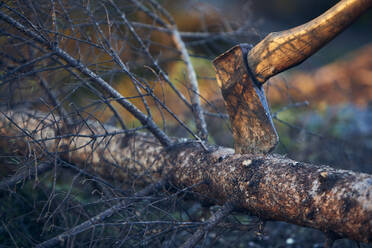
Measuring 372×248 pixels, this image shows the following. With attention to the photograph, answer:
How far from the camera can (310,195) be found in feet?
3.98

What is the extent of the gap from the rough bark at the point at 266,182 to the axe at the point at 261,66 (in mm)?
119

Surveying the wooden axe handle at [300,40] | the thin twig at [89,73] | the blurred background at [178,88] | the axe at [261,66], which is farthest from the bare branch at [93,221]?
the wooden axe handle at [300,40]

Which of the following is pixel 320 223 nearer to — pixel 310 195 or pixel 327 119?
pixel 310 195

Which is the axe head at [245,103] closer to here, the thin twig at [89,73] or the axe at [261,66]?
the axe at [261,66]

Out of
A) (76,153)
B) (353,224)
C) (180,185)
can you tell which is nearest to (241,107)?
(180,185)

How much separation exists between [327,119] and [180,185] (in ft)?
13.0

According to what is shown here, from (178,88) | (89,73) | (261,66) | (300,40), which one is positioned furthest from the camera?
(178,88)

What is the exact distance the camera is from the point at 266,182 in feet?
4.46

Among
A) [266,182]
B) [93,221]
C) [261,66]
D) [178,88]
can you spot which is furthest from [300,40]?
[178,88]

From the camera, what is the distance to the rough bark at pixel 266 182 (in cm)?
111

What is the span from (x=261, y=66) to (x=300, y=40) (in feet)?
0.67

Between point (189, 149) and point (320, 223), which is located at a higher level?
point (189, 149)

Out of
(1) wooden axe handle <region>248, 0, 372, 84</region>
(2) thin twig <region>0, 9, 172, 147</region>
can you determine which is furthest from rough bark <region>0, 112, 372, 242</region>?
(1) wooden axe handle <region>248, 0, 372, 84</region>

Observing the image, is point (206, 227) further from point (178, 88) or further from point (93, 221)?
point (178, 88)
